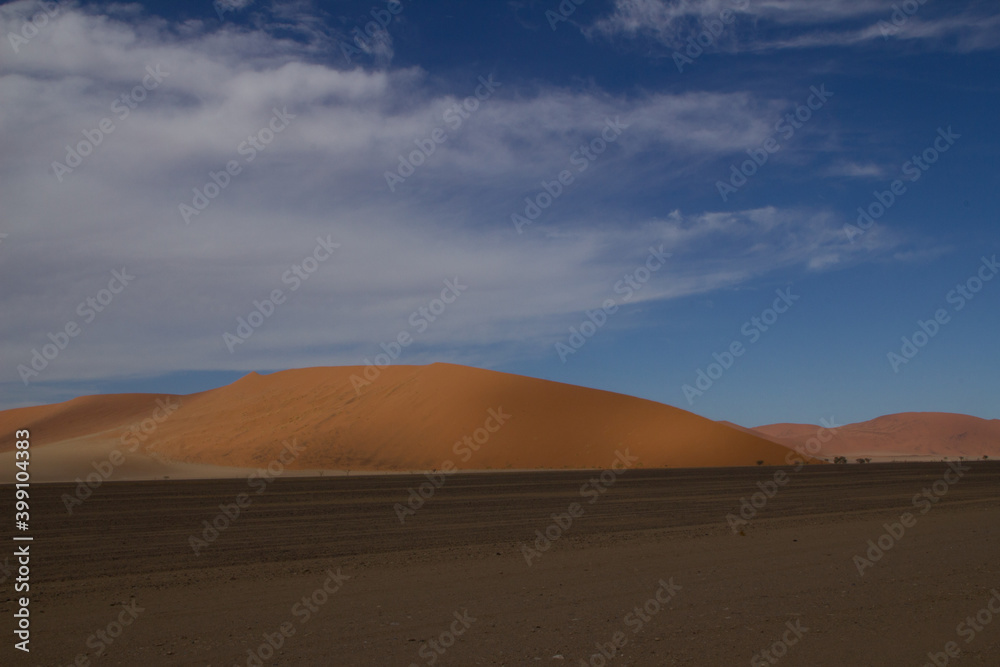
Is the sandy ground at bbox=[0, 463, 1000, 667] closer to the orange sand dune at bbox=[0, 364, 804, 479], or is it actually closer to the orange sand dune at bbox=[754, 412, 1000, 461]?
the orange sand dune at bbox=[0, 364, 804, 479]

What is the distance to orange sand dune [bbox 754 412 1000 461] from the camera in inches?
5261

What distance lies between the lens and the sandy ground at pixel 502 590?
6477 millimetres

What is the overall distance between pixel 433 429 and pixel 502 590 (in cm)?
5614

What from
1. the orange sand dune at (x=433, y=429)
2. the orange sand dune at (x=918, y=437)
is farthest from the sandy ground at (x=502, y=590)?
the orange sand dune at (x=918, y=437)

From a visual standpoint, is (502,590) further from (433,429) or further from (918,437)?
(918,437)

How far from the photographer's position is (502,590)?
920 cm

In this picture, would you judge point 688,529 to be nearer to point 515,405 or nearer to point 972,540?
point 972,540

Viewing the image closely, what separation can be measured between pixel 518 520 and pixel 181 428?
2574 inches

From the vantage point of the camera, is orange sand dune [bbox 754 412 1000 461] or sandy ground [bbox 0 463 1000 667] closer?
sandy ground [bbox 0 463 1000 667]

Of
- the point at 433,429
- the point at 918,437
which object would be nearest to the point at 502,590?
the point at 433,429

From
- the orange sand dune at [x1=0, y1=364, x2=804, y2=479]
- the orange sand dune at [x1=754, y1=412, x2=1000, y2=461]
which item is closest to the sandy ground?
the orange sand dune at [x1=0, y1=364, x2=804, y2=479]

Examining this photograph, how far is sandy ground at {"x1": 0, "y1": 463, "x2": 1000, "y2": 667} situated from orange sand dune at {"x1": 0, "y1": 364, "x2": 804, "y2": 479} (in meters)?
40.5

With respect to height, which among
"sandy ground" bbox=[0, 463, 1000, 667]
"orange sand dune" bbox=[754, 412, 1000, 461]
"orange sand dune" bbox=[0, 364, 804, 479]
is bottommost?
"orange sand dune" bbox=[754, 412, 1000, 461]

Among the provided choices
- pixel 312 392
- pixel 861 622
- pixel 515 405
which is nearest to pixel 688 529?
pixel 861 622
